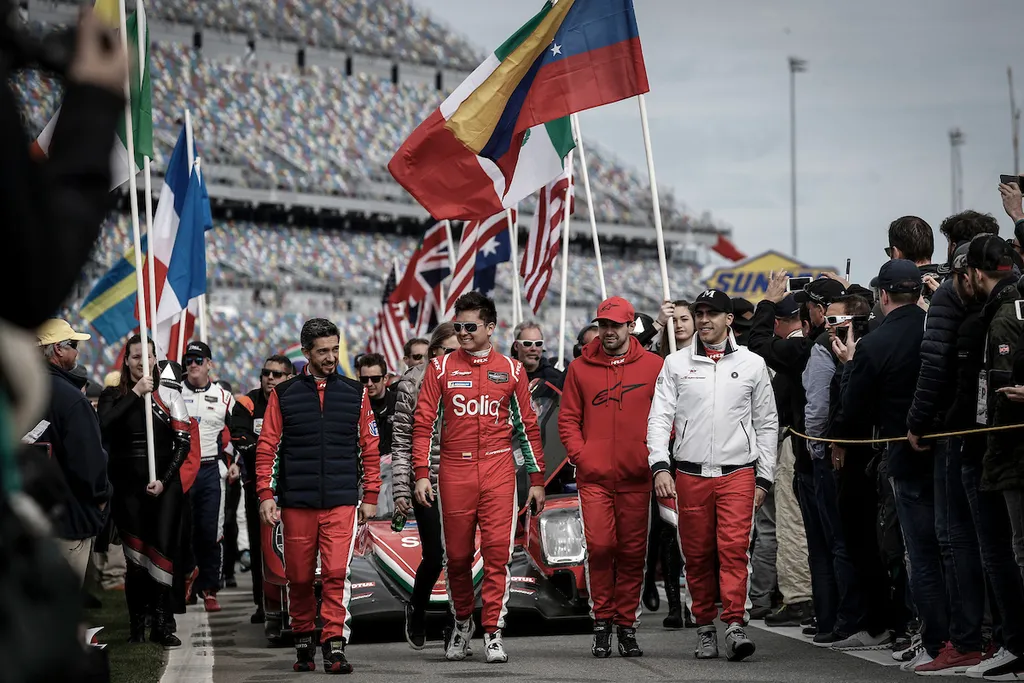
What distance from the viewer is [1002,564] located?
774cm

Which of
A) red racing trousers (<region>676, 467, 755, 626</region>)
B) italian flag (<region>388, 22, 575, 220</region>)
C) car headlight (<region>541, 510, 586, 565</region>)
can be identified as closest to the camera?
red racing trousers (<region>676, 467, 755, 626</region>)

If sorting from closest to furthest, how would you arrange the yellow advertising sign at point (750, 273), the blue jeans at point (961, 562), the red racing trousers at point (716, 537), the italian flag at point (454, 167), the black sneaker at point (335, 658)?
1. the blue jeans at point (961, 562)
2. the black sneaker at point (335, 658)
3. the red racing trousers at point (716, 537)
4. the italian flag at point (454, 167)
5. the yellow advertising sign at point (750, 273)

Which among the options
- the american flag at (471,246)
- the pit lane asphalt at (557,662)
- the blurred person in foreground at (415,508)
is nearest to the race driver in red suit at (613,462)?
the pit lane asphalt at (557,662)

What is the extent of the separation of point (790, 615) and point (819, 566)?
1.64m

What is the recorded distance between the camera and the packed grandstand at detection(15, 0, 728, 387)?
57844mm

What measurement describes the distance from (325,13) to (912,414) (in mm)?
68703

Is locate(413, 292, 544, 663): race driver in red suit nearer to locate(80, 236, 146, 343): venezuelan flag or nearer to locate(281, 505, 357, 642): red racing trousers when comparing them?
locate(281, 505, 357, 642): red racing trousers

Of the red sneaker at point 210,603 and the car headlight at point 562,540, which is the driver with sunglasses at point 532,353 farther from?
the red sneaker at point 210,603

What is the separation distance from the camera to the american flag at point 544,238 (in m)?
17.7

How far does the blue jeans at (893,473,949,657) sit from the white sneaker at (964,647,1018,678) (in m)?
0.44

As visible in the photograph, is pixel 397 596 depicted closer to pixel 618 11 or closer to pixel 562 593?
pixel 562 593

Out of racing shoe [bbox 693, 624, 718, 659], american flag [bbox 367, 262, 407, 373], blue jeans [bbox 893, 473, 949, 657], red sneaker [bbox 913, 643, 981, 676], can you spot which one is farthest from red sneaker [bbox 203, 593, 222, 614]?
american flag [bbox 367, 262, 407, 373]

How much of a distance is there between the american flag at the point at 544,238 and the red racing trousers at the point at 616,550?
773 centimetres

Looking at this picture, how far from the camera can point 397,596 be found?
1128 centimetres
